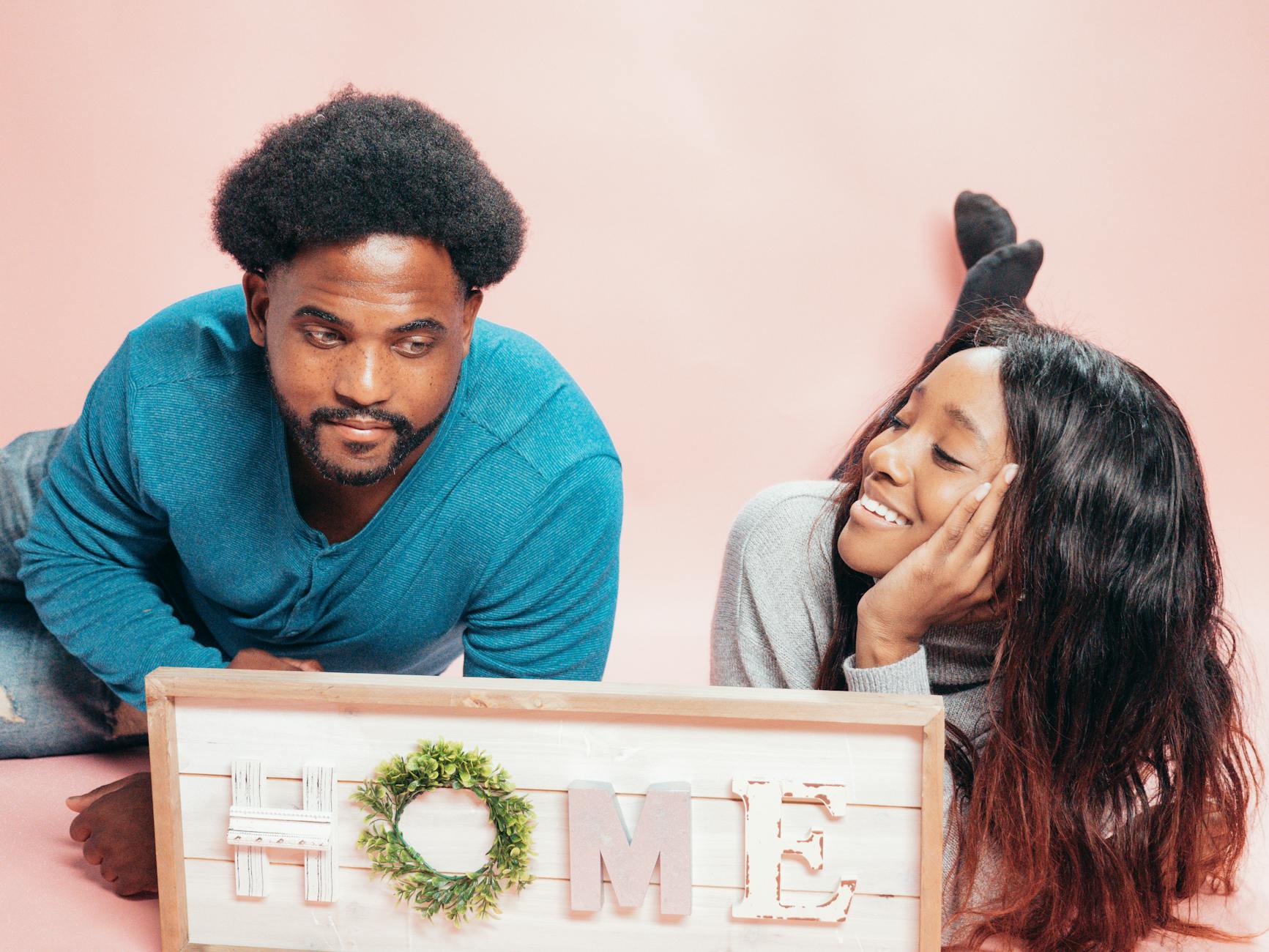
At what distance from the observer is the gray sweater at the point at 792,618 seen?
189 centimetres

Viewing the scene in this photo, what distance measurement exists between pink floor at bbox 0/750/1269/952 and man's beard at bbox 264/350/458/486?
0.58 m

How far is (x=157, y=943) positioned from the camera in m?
1.65

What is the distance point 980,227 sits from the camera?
3.14 meters

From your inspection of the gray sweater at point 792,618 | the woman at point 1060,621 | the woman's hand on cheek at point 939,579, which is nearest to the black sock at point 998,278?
the gray sweater at point 792,618

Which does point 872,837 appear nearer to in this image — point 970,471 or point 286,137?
point 970,471

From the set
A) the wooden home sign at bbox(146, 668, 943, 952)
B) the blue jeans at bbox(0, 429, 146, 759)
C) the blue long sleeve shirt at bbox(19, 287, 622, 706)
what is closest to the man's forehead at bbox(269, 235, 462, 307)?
the blue long sleeve shirt at bbox(19, 287, 622, 706)

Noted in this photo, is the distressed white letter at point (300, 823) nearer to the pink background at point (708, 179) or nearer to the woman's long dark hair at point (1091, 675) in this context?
the woman's long dark hair at point (1091, 675)

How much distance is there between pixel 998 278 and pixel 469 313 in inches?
64.1

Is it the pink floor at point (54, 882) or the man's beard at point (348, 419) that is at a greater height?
the man's beard at point (348, 419)

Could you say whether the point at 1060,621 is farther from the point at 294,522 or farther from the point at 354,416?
the point at 294,522

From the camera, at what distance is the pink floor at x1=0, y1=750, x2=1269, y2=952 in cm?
168

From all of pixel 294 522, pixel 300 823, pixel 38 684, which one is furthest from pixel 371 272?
pixel 38 684

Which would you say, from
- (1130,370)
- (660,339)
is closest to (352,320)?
(1130,370)

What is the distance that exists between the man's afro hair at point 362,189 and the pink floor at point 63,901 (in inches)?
31.7
